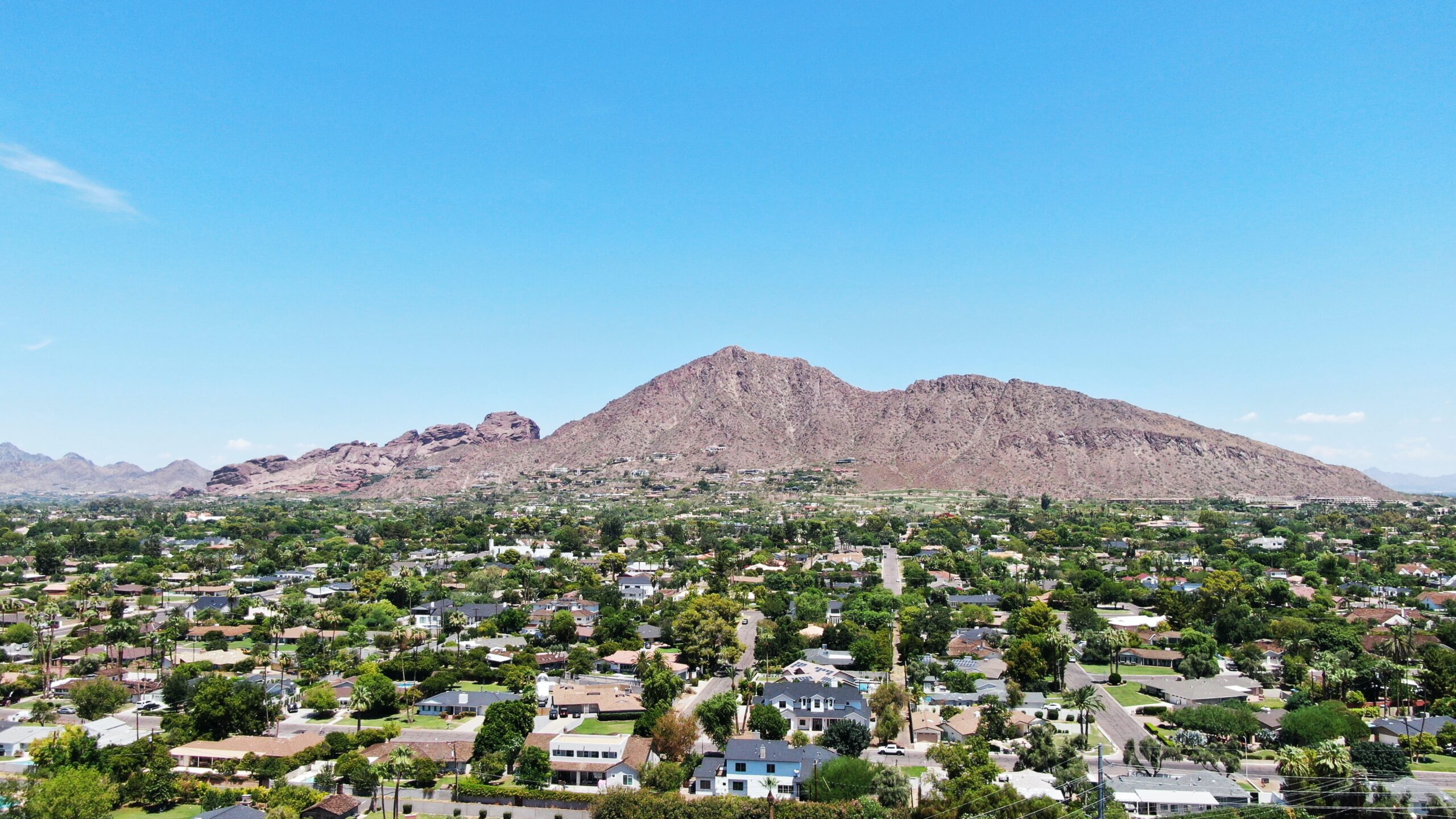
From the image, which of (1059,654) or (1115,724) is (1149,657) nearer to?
(1059,654)

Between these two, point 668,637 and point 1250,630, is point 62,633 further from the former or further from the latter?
point 1250,630

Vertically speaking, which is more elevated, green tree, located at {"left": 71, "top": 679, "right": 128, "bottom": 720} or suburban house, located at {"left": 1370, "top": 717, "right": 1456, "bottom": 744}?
suburban house, located at {"left": 1370, "top": 717, "right": 1456, "bottom": 744}

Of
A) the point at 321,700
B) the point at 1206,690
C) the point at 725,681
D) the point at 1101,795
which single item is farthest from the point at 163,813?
the point at 1206,690

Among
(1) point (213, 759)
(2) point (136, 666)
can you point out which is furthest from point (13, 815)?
(2) point (136, 666)

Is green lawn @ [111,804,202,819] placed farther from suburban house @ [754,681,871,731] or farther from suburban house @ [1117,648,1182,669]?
suburban house @ [1117,648,1182,669]

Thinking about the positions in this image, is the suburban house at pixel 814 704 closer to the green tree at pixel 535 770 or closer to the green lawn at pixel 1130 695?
the green tree at pixel 535 770

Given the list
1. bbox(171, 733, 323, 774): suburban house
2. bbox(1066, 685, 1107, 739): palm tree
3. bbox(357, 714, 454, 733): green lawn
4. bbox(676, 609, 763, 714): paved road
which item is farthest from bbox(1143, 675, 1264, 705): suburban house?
bbox(171, 733, 323, 774): suburban house

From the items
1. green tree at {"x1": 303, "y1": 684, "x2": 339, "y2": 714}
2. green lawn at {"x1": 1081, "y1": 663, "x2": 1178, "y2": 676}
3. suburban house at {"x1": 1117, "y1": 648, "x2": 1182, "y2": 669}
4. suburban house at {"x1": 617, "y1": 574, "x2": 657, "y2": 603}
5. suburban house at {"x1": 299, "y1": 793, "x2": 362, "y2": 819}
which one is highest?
suburban house at {"x1": 617, "y1": 574, "x2": 657, "y2": 603}
